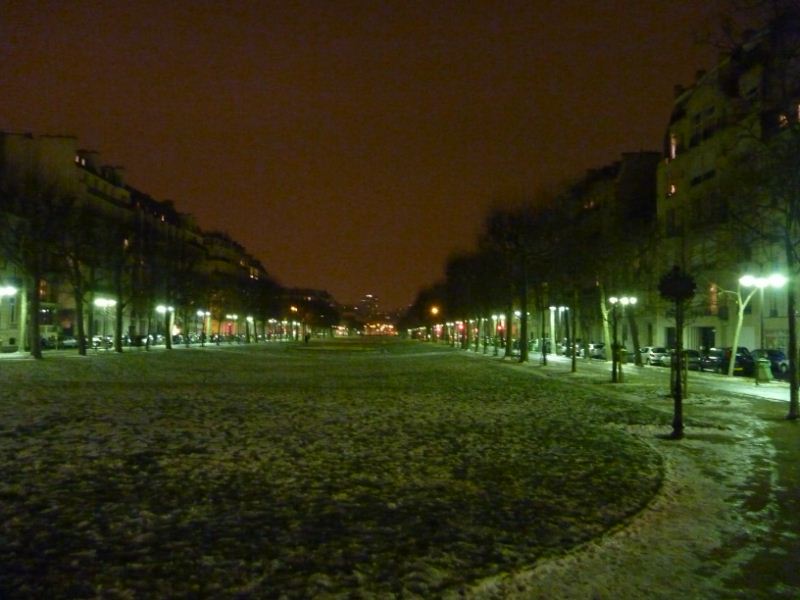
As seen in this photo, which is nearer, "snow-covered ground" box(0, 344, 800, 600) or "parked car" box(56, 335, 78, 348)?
"snow-covered ground" box(0, 344, 800, 600)

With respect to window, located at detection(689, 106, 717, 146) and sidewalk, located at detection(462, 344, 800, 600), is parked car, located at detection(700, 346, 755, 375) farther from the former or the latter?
sidewalk, located at detection(462, 344, 800, 600)

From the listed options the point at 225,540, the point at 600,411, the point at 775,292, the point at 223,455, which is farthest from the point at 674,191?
the point at 225,540

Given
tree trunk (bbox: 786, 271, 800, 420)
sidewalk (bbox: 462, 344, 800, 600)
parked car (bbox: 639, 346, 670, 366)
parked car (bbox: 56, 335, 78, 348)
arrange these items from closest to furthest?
sidewalk (bbox: 462, 344, 800, 600)
tree trunk (bbox: 786, 271, 800, 420)
parked car (bbox: 639, 346, 670, 366)
parked car (bbox: 56, 335, 78, 348)

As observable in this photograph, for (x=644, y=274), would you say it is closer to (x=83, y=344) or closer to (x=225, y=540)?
(x=83, y=344)

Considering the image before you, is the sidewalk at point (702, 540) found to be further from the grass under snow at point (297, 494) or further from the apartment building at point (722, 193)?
the apartment building at point (722, 193)

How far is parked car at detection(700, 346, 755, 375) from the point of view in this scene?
5416 centimetres

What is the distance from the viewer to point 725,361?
183 feet

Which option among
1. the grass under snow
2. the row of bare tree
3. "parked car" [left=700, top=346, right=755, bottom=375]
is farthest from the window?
the grass under snow

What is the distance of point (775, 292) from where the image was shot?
6656 cm

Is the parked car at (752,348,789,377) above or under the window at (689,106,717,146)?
under

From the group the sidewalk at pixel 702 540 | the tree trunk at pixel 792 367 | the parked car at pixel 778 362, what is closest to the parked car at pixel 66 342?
the parked car at pixel 778 362

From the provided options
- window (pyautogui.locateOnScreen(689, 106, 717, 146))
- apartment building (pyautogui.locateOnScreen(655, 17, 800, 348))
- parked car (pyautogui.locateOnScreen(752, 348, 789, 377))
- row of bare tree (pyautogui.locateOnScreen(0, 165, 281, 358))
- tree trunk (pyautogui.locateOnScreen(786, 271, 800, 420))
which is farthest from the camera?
window (pyautogui.locateOnScreen(689, 106, 717, 146))

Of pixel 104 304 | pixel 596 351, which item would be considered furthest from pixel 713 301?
pixel 104 304

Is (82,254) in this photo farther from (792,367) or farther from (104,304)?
(792,367)
